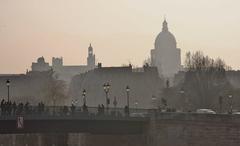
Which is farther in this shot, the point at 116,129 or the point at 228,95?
the point at 228,95

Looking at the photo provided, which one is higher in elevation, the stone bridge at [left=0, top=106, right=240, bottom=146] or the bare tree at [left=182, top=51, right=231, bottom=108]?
the bare tree at [left=182, top=51, right=231, bottom=108]

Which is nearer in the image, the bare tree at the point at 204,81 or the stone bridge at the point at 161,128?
the stone bridge at the point at 161,128

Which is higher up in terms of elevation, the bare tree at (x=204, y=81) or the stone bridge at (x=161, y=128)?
the bare tree at (x=204, y=81)

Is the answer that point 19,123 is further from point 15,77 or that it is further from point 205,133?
point 15,77

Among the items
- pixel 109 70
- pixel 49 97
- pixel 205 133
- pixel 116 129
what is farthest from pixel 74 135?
pixel 109 70

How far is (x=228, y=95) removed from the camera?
107 meters

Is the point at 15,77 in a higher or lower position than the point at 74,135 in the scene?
higher

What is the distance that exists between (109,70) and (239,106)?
48.2m

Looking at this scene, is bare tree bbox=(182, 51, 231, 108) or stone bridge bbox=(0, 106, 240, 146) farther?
bare tree bbox=(182, 51, 231, 108)

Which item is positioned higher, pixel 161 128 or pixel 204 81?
pixel 204 81

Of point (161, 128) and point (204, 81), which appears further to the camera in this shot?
point (204, 81)

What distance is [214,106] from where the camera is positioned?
10038 cm

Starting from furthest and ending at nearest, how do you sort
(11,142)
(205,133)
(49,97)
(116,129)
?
1. (49,97)
2. (11,142)
3. (116,129)
4. (205,133)

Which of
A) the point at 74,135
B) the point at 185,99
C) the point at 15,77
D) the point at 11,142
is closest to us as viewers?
the point at 74,135
